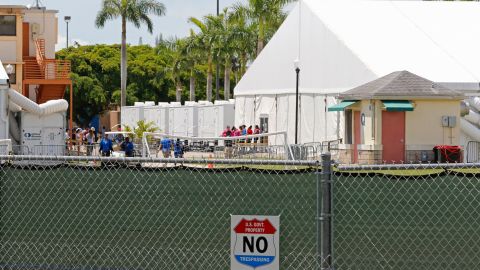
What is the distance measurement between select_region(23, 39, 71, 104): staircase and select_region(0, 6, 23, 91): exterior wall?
797 millimetres


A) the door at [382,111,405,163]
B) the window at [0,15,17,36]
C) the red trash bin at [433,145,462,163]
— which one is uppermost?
the window at [0,15,17,36]

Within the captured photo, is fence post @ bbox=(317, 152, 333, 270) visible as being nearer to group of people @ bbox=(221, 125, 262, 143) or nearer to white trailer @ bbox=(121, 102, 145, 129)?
group of people @ bbox=(221, 125, 262, 143)

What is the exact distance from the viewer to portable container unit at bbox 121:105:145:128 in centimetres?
6562

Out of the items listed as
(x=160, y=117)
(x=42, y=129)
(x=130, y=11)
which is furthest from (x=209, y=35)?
(x=42, y=129)

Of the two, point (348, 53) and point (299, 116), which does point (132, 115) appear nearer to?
point (299, 116)

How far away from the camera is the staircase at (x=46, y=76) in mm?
51688

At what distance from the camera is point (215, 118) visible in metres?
58.7

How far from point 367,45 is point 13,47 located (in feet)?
55.2

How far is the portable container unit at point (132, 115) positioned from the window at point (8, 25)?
46.1 ft

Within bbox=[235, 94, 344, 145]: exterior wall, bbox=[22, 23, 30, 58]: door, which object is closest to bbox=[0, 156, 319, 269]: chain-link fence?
bbox=[235, 94, 344, 145]: exterior wall

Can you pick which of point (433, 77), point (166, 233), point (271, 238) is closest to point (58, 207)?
point (166, 233)

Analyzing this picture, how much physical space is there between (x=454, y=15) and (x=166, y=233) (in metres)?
42.9

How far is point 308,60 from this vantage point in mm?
50438

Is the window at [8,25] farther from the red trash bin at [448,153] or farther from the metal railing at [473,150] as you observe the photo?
the metal railing at [473,150]
